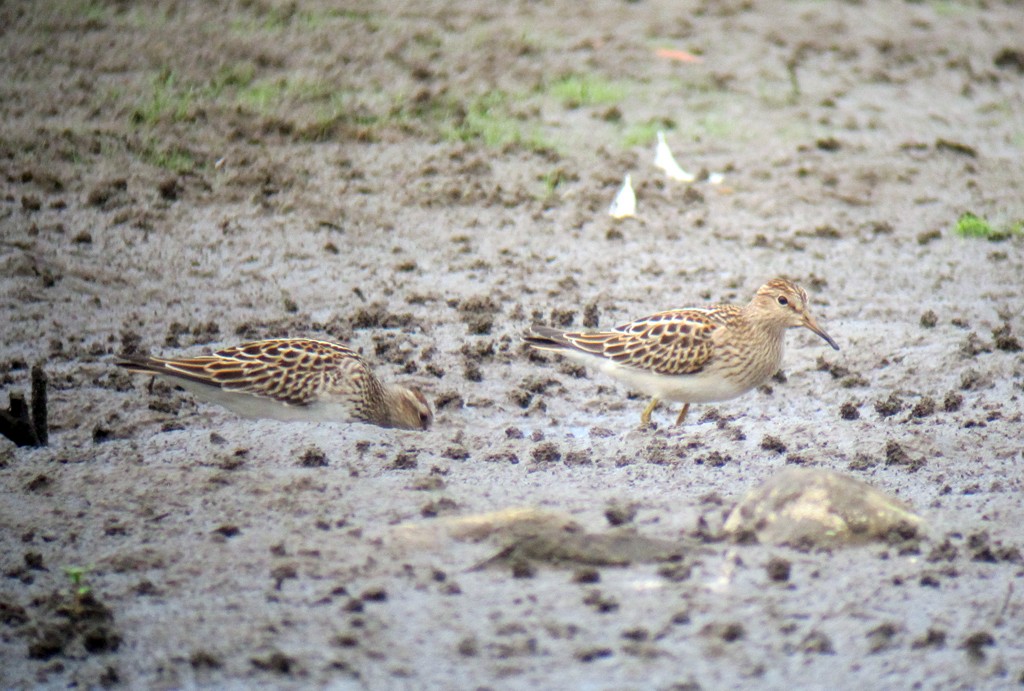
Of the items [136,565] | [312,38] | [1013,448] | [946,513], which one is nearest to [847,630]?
[946,513]

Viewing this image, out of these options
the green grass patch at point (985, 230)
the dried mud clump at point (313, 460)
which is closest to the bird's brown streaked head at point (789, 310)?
the dried mud clump at point (313, 460)

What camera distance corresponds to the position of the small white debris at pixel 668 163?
488 inches

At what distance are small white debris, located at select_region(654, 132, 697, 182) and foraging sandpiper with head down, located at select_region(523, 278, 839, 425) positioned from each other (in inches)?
147

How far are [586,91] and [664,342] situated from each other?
19.7 feet

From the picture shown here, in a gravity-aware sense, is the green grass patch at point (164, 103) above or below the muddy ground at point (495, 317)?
above

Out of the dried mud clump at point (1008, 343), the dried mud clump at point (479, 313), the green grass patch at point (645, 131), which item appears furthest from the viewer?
the green grass patch at point (645, 131)

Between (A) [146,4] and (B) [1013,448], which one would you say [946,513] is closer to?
(B) [1013,448]

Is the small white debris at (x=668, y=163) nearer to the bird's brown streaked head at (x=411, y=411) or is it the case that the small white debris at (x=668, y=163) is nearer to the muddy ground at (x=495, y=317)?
the muddy ground at (x=495, y=317)

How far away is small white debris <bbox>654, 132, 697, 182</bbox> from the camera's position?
12.4m

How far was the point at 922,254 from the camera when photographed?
11.1m

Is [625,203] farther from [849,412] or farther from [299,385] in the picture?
[299,385]

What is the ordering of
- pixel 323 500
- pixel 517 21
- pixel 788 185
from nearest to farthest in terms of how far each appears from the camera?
pixel 323 500, pixel 788 185, pixel 517 21

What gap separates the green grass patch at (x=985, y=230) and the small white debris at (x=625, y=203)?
2.66 meters

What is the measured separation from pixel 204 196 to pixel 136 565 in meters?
5.53
